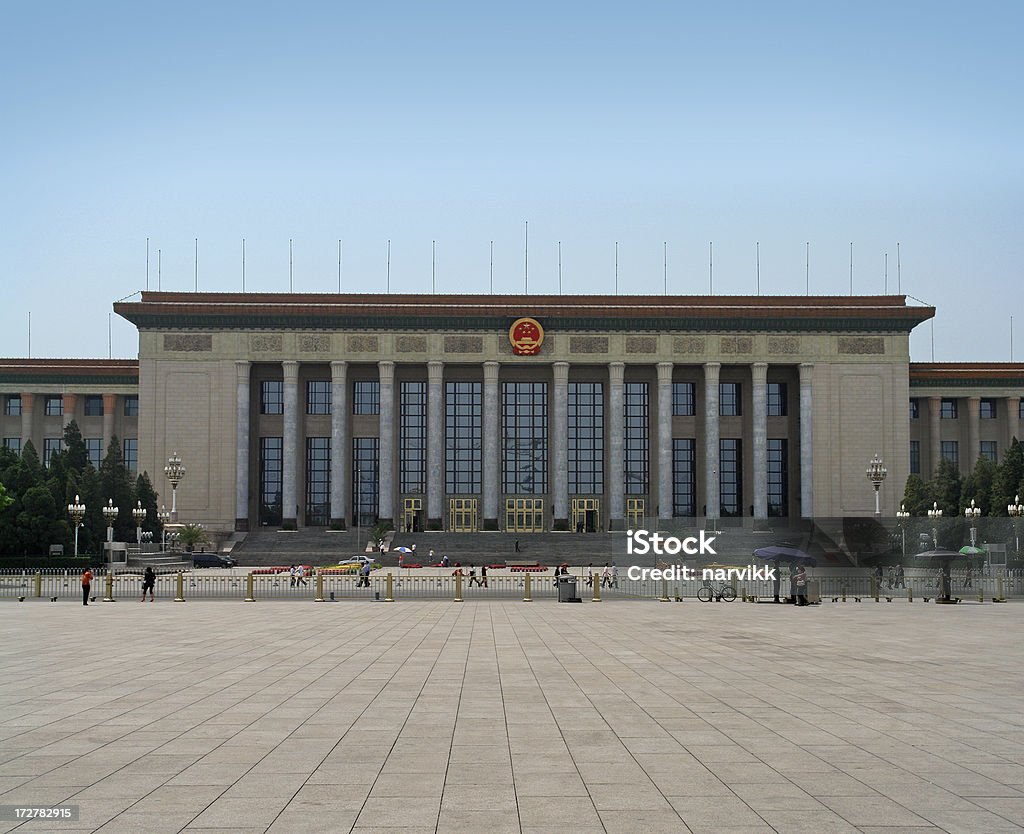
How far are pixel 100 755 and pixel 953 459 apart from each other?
99.8 m

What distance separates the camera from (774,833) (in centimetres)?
913

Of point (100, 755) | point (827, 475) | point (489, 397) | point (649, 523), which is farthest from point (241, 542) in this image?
point (100, 755)

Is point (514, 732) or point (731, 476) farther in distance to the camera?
point (731, 476)

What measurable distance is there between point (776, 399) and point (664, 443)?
10867 mm

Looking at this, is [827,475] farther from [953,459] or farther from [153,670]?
[153,670]

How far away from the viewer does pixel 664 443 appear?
95625 millimetres

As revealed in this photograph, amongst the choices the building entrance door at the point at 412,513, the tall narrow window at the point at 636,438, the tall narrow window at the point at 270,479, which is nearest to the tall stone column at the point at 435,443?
the building entrance door at the point at 412,513

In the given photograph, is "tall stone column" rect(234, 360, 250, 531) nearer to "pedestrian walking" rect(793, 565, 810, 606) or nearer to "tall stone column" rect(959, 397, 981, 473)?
"pedestrian walking" rect(793, 565, 810, 606)

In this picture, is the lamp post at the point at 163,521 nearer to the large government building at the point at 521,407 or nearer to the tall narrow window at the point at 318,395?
the large government building at the point at 521,407

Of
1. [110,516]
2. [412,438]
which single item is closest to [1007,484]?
[412,438]

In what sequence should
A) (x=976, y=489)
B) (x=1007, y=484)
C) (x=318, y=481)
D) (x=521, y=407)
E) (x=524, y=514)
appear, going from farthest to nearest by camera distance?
(x=521, y=407) < (x=524, y=514) < (x=318, y=481) < (x=976, y=489) < (x=1007, y=484)

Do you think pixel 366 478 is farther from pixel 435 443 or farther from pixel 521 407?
pixel 521 407

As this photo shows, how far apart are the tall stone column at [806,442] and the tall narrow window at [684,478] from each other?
8.81m

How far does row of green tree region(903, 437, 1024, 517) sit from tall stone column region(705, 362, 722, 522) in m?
14.8
